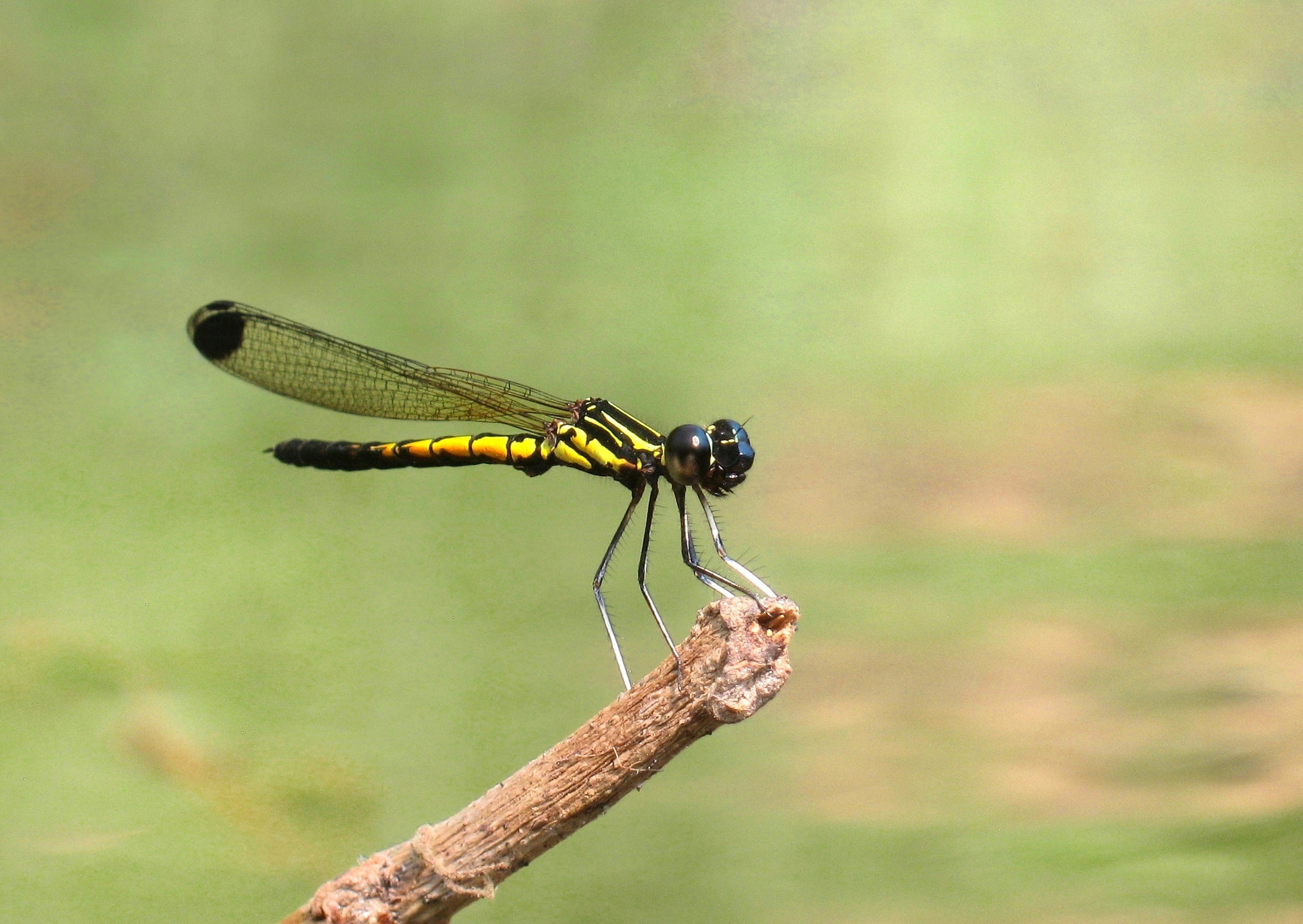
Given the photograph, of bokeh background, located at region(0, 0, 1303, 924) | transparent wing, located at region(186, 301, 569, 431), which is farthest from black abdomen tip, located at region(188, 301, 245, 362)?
bokeh background, located at region(0, 0, 1303, 924)

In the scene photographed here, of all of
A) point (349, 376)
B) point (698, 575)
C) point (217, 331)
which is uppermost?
point (217, 331)

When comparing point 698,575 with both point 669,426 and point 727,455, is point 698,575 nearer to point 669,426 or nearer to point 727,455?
point 727,455

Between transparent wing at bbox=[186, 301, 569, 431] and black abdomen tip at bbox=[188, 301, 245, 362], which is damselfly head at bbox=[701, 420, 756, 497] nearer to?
transparent wing at bbox=[186, 301, 569, 431]

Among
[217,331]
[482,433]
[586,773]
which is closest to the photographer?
[586,773]

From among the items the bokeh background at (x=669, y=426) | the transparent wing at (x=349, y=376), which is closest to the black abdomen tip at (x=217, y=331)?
the transparent wing at (x=349, y=376)

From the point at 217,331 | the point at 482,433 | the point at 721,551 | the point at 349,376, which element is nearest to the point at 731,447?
the point at 721,551

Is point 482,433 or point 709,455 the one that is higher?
point 482,433

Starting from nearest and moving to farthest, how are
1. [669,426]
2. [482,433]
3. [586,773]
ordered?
[586,773], [482,433], [669,426]
